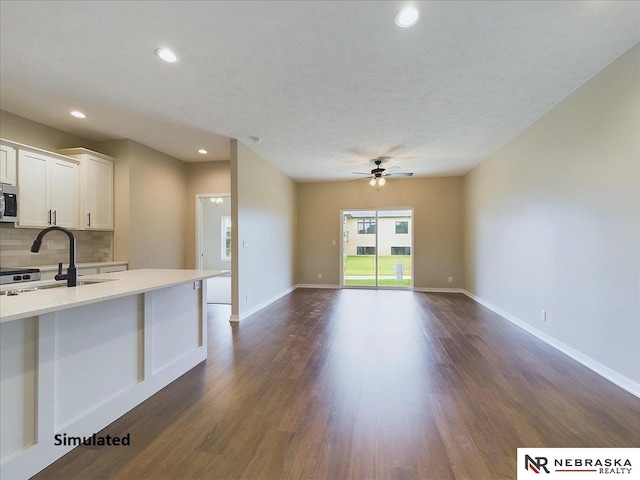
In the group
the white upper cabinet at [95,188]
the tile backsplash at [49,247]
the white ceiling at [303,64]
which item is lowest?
the tile backsplash at [49,247]

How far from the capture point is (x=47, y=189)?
3709 millimetres

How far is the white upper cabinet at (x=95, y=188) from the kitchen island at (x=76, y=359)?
94.9 inches

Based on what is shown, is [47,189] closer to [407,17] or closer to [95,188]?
[95,188]

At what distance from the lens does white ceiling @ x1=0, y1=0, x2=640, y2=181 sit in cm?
191

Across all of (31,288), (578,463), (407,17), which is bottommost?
(578,463)

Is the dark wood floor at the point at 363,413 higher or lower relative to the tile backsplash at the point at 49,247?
lower

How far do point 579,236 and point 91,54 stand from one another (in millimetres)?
4956

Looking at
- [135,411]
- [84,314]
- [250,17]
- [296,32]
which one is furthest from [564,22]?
[135,411]

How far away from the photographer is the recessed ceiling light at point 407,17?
1.86 m

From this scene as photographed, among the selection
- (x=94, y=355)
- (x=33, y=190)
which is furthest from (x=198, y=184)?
(x=94, y=355)

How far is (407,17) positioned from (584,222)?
2.66 m

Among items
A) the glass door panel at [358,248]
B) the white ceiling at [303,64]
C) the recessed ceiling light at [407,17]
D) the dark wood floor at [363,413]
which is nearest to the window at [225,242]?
the glass door panel at [358,248]

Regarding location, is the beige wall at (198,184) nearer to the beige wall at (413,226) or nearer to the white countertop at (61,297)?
the beige wall at (413,226)

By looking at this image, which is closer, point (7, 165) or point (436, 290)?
point (7, 165)
